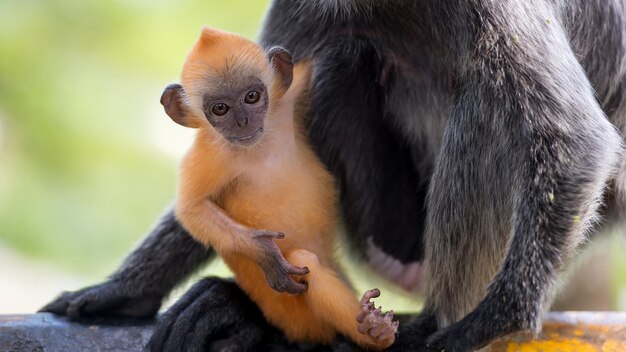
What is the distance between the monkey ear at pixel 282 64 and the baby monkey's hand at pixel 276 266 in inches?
25.4

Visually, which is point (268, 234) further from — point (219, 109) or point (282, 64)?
point (282, 64)

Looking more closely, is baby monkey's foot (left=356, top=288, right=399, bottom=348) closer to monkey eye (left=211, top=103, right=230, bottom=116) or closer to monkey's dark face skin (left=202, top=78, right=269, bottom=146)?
monkey's dark face skin (left=202, top=78, right=269, bottom=146)

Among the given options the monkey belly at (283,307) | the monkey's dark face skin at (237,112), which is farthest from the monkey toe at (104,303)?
the monkey's dark face skin at (237,112)

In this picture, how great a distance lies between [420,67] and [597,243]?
43.8 inches

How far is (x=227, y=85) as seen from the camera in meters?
3.25

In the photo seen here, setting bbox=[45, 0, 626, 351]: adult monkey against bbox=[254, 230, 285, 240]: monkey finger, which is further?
bbox=[45, 0, 626, 351]: adult monkey

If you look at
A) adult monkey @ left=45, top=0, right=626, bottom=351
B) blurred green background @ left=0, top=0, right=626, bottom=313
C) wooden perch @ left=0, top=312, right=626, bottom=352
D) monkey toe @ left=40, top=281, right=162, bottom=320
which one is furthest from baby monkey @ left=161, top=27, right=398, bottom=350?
blurred green background @ left=0, top=0, right=626, bottom=313

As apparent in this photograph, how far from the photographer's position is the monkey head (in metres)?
3.25

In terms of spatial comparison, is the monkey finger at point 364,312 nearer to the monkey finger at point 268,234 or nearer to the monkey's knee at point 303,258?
the monkey's knee at point 303,258

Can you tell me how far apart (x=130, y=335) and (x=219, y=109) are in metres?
1.00

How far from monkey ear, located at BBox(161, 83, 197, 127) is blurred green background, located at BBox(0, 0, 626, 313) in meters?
4.08

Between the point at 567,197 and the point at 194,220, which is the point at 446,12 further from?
the point at 194,220

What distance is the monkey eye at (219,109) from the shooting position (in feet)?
10.7

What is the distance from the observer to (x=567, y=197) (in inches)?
132
